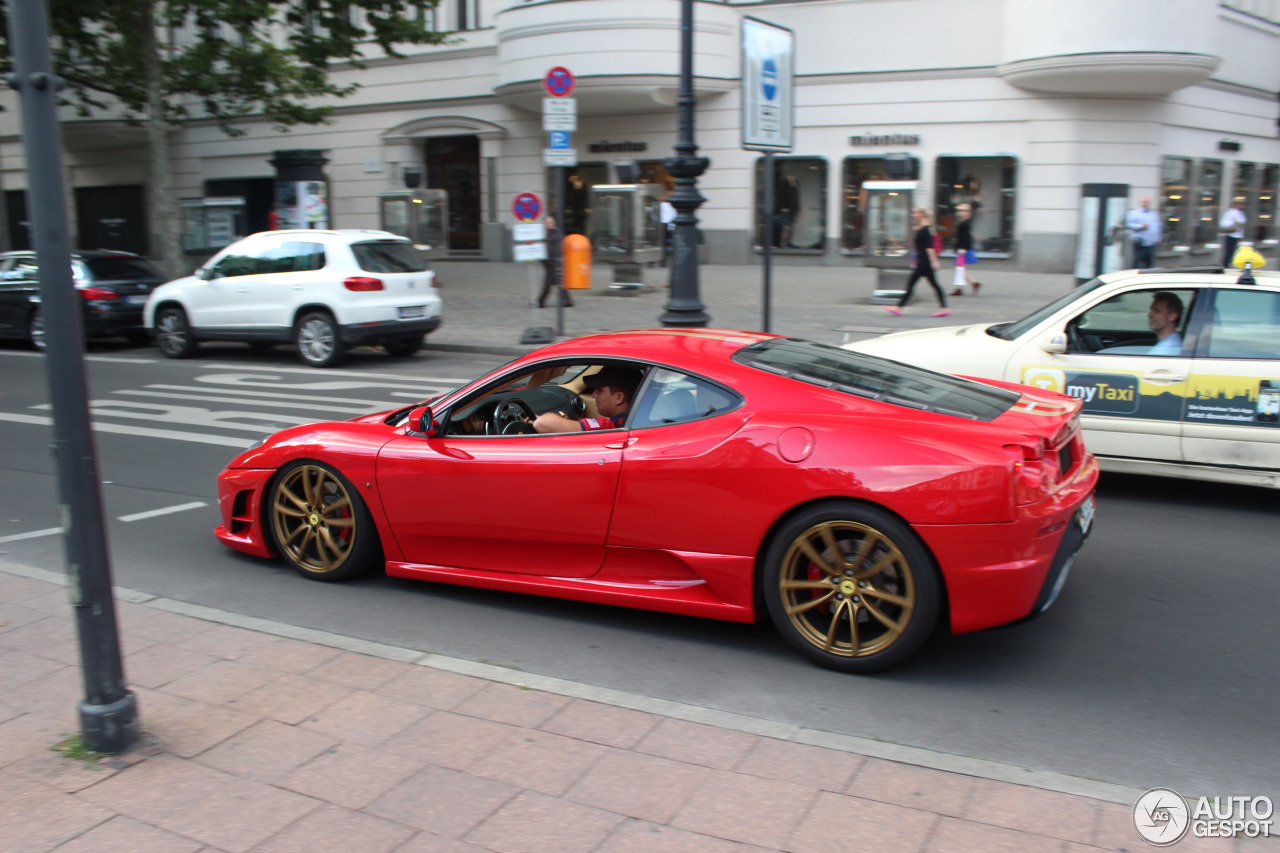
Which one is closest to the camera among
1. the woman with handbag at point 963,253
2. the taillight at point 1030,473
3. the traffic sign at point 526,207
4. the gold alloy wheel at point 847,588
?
the taillight at point 1030,473

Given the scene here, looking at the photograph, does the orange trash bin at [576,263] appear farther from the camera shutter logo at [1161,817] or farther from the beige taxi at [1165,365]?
the camera shutter logo at [1161,817]

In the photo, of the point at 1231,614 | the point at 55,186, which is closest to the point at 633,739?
the point at 55,186

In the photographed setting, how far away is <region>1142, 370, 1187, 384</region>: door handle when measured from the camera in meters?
6.34

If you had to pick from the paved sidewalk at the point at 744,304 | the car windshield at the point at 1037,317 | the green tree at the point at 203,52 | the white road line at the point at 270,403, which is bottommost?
the white road line at the point at 270,403

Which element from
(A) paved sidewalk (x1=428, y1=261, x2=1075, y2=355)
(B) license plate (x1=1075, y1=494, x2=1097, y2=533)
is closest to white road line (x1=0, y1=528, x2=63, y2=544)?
(B) license plate (x1=1075, y1=494, x2=1097, y2=533)

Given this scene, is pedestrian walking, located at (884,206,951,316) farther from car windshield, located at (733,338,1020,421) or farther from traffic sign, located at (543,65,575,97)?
car windshield, located at (733,338,1020,421)

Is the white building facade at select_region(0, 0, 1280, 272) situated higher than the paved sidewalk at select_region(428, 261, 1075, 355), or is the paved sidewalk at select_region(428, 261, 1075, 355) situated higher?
the white building facade at select_region(0, 0, 1280, 272)

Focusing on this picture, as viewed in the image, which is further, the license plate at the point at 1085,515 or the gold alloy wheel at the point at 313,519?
the gold alloy wheel at the point at 313,519

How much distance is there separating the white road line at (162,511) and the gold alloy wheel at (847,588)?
→ 448 centimetres

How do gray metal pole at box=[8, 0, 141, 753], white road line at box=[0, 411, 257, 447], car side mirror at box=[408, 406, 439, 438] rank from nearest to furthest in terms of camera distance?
gray metal pole at box=[8, 0, 141, 753]
car side mirror at box=[408, 406, 439, 438]
white road line at box=[0, 411, 257, 447]

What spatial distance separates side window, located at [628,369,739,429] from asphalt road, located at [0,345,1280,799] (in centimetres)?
98

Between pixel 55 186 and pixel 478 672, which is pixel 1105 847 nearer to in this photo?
pixel 478 672

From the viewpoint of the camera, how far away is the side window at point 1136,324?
6469 millimetres

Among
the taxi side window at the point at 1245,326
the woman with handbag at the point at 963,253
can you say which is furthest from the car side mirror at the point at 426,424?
the woman with handbag at the point at 963,253
